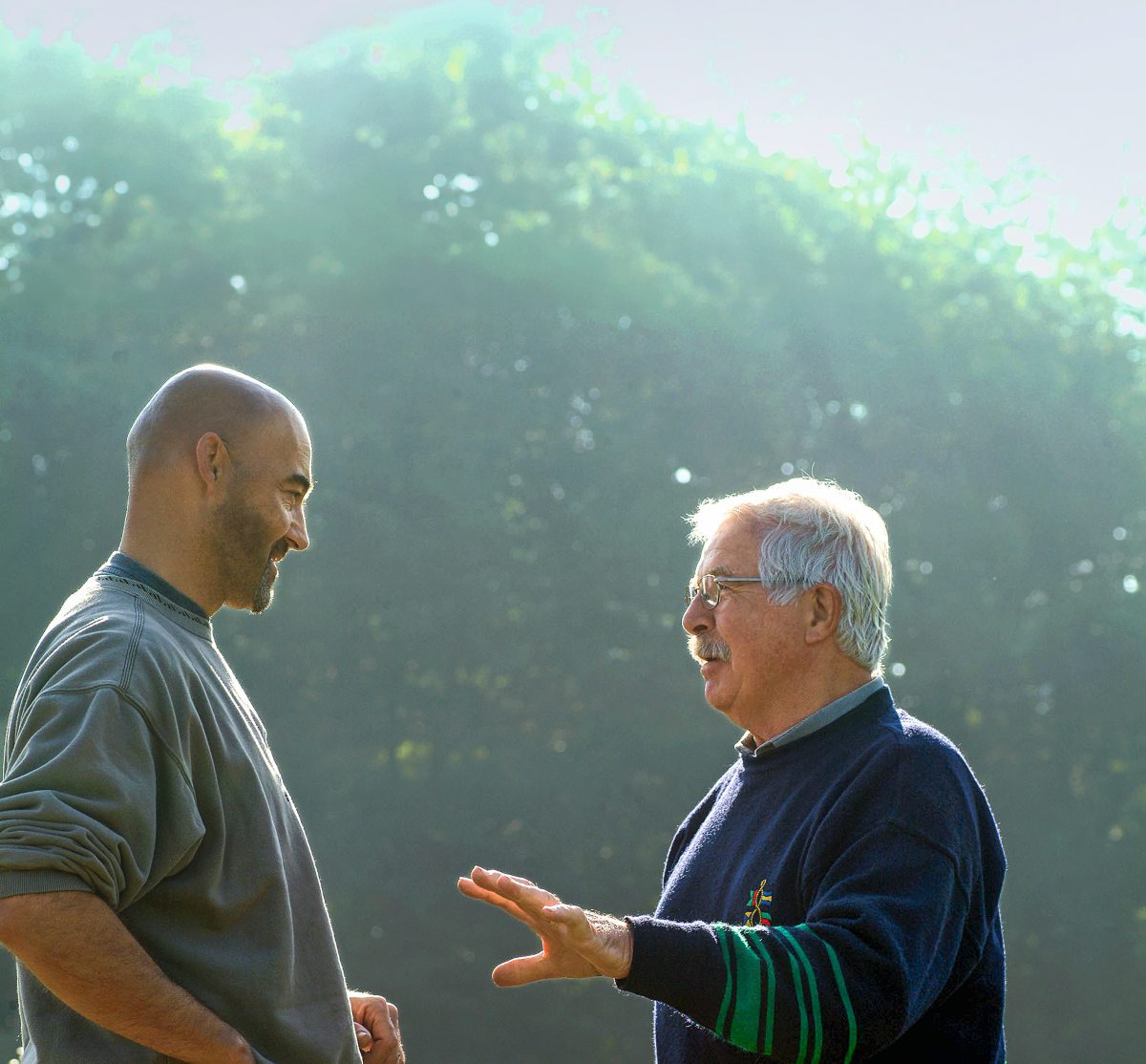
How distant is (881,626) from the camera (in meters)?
2.63

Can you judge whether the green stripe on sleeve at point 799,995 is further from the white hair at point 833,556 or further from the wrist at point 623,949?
the white hair at point 833,556

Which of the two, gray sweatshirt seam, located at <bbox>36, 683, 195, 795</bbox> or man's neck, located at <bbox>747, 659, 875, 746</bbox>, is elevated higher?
man's neck, located at <bbox>747, 659, 875, 746</bbox>

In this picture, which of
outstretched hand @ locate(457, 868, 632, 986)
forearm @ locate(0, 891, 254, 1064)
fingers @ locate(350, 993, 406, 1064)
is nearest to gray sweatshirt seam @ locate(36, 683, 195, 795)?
forearm @ locate(0, 891, 254, 1064)

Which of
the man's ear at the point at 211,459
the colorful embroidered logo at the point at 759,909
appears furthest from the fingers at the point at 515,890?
the man's ear at the point at 211,459

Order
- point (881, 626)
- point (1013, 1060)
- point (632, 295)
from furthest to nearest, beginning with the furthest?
point (632, 295)
point (1013, 1060)
point (881, 626)

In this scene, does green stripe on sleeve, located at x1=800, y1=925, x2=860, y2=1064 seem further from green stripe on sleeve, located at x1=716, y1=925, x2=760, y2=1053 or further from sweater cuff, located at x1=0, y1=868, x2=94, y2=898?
sweater cuff, located at x1=0, y1=868, x2=94, y2=898

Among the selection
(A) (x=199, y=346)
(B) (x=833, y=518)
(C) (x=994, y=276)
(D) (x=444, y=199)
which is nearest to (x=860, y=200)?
(C) (x=994, y=276)

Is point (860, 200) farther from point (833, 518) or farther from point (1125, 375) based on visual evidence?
point (833, 518)

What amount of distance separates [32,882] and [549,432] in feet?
37.9

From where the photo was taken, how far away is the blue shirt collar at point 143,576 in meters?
2.23

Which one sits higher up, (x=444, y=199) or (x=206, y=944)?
(x=444, y=199)

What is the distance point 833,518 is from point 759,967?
1.00 m

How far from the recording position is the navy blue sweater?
1976mm

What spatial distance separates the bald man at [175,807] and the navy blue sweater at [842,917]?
596 millimetres
